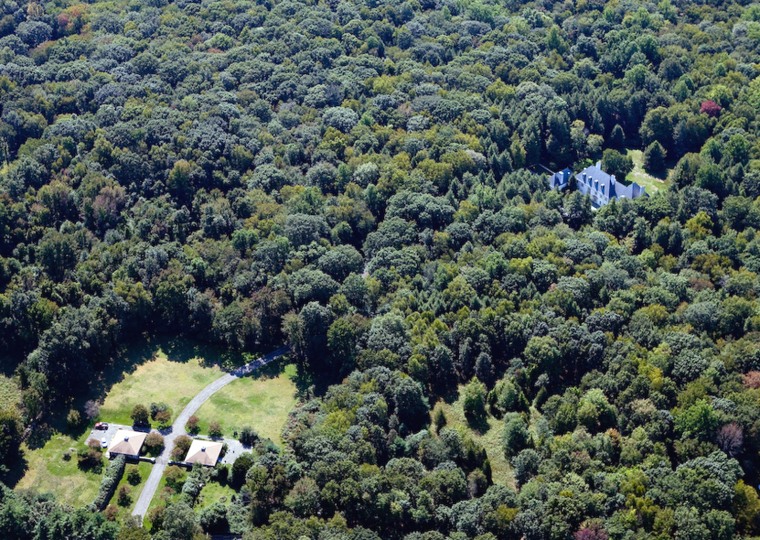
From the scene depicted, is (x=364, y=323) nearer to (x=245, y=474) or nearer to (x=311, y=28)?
(x=245, y=474)

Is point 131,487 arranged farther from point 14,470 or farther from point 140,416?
point 14,470

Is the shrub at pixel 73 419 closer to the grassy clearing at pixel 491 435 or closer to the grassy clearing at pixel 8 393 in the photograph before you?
the grassy clearing at pixel 8 393

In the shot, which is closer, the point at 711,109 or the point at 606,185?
the point at 606,185

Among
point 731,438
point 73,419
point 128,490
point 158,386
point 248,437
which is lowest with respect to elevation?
point 128,490

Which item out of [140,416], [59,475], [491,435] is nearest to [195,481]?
[140,416]

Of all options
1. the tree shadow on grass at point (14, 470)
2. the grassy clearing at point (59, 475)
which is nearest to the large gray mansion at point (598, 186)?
the grassy clearing at point (59, 475)

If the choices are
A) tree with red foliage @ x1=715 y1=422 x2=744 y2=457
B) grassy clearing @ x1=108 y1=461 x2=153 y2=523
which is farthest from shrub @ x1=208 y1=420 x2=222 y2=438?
tree with red foliage @ x1=715 y1=422 x2=744 y2=457
